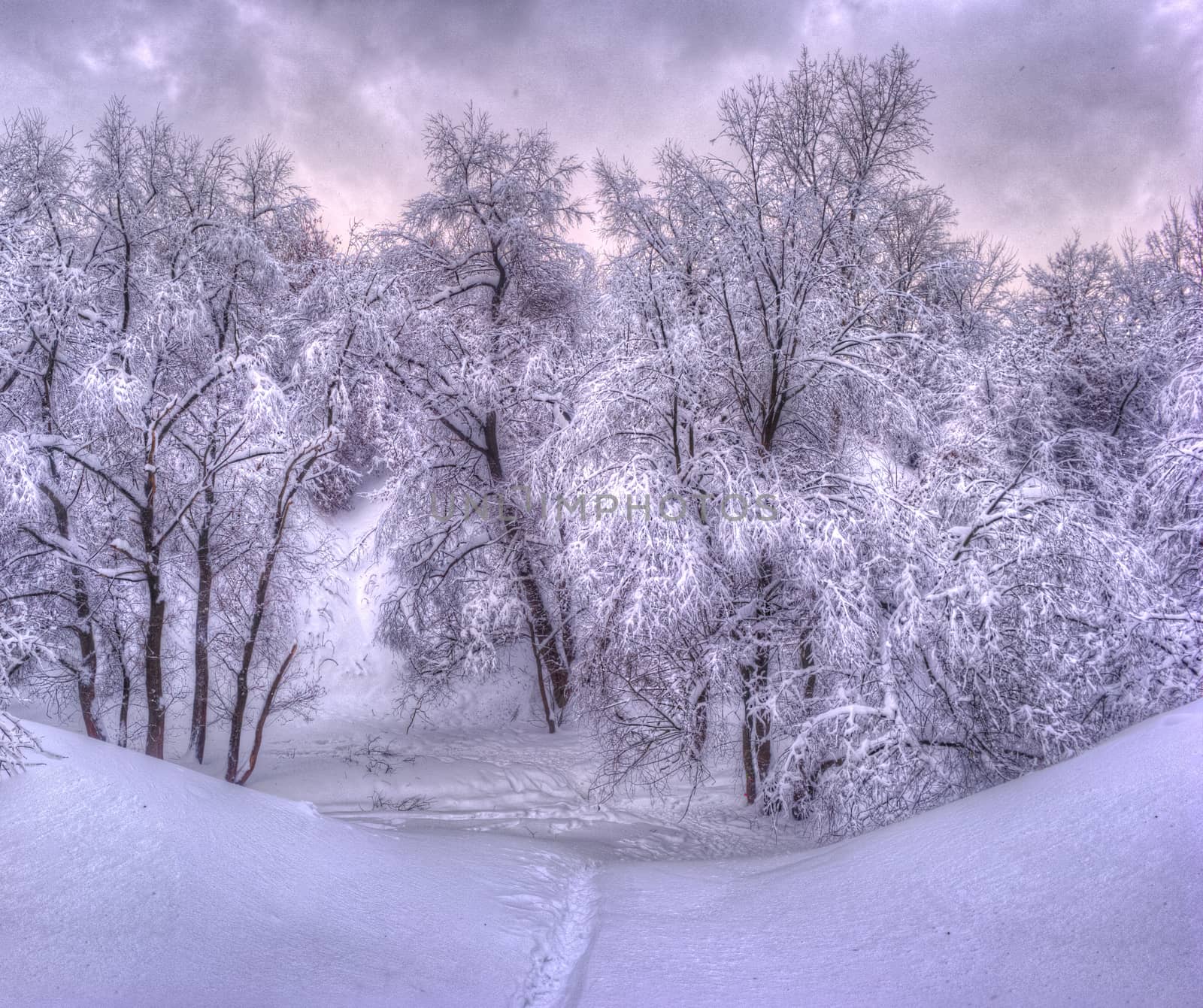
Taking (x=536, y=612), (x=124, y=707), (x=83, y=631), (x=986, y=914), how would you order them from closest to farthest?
1. (x=986, y=914)
2. (x=83, y=631)
3. (x=124, y=707)
4. (x=536, y=612)

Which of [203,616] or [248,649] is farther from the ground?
[203,616]

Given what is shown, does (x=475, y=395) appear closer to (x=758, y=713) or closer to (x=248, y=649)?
(x=248, y=649)

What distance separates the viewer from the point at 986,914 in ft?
11.3

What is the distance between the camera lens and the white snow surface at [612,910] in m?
3.03

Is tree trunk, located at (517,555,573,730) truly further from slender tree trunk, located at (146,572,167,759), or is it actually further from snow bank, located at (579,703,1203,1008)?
snow bank, located at (579,703,1203,1008)

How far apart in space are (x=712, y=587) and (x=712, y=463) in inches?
56.5

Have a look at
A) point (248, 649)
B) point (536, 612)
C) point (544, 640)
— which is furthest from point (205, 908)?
point (536, 612)

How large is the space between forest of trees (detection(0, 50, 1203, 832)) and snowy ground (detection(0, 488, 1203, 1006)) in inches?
38.6

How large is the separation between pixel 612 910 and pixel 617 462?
4.39 meters

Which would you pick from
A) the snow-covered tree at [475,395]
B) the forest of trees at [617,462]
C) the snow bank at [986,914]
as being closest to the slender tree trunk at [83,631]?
the forest of trees at [617,462]

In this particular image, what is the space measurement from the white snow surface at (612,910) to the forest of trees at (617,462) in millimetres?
1046

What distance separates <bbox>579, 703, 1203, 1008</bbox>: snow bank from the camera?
9.27 ft

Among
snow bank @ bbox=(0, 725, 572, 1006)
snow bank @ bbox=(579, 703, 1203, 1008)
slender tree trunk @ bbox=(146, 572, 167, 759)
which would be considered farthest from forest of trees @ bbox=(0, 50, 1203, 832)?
snow bank @ bbox=(579, 703, 1203, 1008)

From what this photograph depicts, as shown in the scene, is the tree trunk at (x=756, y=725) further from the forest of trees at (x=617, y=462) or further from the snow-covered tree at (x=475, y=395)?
the snow-covered tree at (x=475, y=395)
